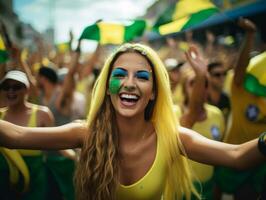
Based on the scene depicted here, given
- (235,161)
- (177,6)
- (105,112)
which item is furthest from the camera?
(177,6)

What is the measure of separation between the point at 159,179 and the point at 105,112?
57cm

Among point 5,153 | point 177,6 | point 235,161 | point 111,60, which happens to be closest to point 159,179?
point 235,161

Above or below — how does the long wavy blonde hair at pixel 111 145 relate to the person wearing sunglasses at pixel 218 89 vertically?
above

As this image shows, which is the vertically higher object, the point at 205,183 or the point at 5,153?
the point at 5,153

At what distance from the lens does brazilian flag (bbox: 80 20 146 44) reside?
5.08 metres

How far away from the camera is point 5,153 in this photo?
3.51 meters

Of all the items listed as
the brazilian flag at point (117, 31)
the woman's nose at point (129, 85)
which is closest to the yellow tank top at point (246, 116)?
the brazilian flag at point (117, 31)

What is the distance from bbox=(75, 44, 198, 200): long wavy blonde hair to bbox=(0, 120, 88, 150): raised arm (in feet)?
0.28

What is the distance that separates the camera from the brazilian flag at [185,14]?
423 cm

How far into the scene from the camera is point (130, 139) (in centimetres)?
255

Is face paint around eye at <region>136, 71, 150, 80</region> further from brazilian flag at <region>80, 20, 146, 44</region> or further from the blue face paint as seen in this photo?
brazilian flag at <region>80, 20, 146, 44</region>

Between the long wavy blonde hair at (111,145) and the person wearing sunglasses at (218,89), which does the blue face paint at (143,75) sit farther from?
the person wearing sunglasses at (218,89)

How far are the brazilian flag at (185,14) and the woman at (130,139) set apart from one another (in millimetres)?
1839

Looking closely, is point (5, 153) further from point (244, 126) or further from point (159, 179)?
point (244, 126)
